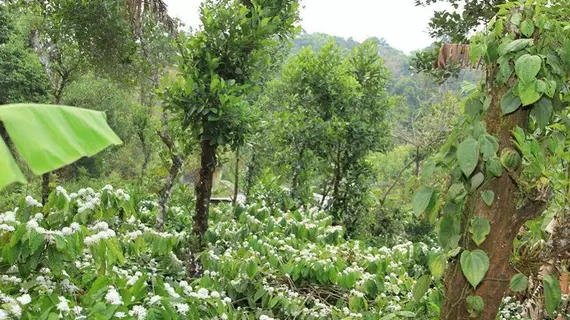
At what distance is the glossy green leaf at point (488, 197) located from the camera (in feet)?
5.63

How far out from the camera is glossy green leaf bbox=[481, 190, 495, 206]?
1.72 meters

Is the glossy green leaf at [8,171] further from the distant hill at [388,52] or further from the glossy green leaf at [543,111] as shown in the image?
the distant hill at [388,52]

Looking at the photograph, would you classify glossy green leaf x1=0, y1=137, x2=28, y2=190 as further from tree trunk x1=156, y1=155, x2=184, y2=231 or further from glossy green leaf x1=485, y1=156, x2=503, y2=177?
tree trunk x1=156, y1=155, x2=184, y2=231

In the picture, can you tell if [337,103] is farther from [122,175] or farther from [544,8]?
[122,175]

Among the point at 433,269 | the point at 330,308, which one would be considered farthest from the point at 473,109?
the point at 330,308

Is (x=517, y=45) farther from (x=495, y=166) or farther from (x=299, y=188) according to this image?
(x=299, y=188)

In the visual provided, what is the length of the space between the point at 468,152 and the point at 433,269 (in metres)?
0.46

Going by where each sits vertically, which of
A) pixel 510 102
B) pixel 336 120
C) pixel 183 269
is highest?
pixel 510 102

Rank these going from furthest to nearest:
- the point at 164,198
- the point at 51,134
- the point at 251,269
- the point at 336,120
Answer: the point at 336,120 < the point at 164,198 < the point at 251,269 < the point at 51,134

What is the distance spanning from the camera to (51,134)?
69 cm

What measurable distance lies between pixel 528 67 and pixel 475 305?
841 millimetres

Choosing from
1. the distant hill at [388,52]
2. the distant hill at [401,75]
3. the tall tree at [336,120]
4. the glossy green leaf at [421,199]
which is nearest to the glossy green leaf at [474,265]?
the glossy green leaf at [421,199]

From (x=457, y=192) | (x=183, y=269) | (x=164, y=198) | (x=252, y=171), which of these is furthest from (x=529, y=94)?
(x=252, y=171)

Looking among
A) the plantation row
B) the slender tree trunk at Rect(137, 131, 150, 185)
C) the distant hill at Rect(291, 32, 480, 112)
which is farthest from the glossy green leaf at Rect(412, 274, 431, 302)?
the distant hill at Rect(291, 32, 480, 112)
